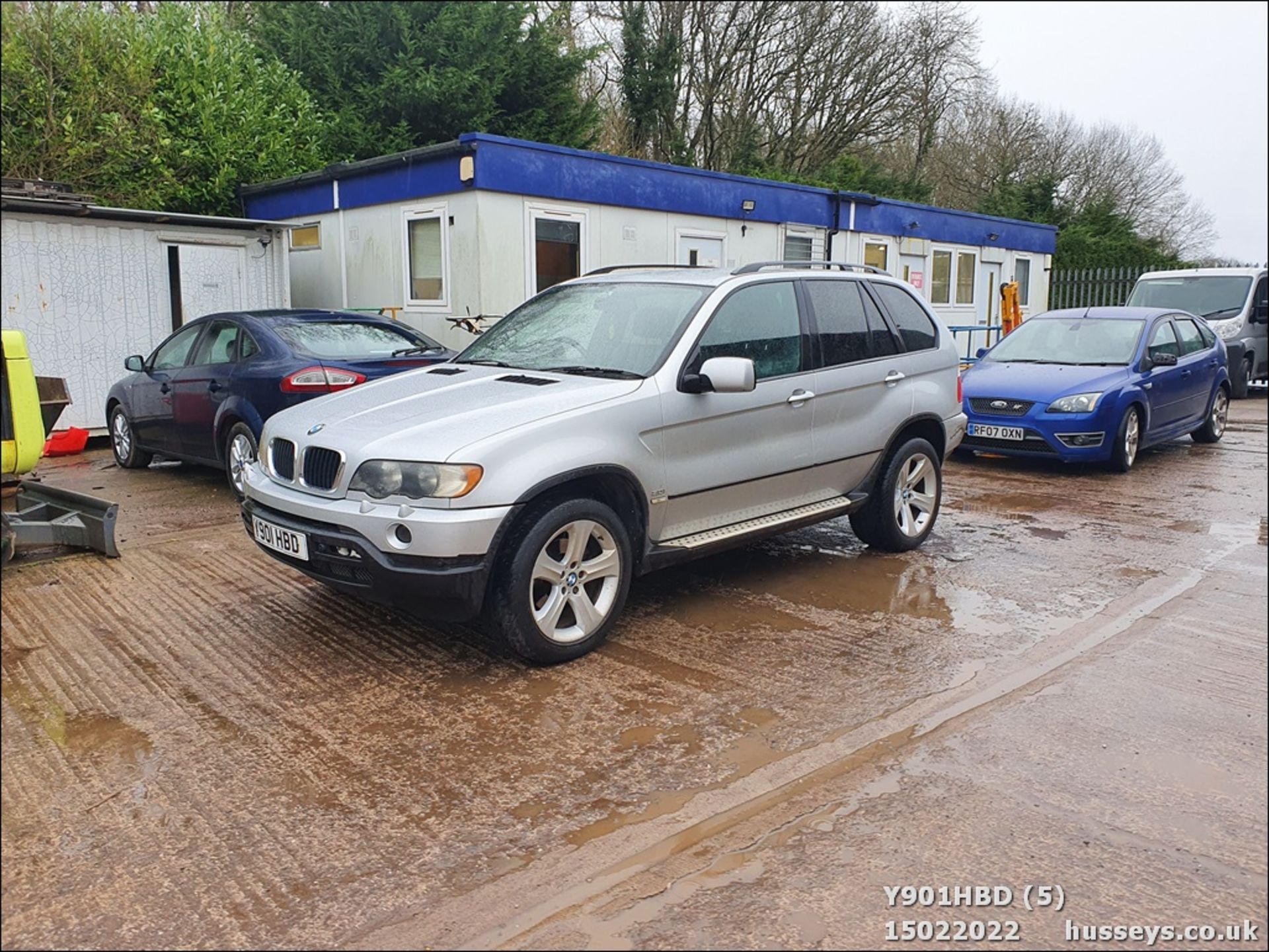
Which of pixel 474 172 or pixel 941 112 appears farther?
pixel 941 112

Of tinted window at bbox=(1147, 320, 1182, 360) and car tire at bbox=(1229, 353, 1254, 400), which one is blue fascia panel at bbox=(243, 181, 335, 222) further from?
car tire at bbox=(1229, 353, 1254, 400)

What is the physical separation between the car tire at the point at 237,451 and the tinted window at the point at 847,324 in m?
4.42

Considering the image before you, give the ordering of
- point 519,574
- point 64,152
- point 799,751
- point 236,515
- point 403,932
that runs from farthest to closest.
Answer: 1. point 64,152
2. point 236,515
3. point 519,574
4. point 799,751
5. point 403,932

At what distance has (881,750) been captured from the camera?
3957mm

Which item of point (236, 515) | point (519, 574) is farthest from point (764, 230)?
point (519, 574)

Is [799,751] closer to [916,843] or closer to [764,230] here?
[916,843]

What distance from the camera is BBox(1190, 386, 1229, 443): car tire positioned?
1224 centimetres

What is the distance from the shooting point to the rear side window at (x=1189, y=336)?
38.1ft

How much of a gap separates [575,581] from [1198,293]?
17.5m

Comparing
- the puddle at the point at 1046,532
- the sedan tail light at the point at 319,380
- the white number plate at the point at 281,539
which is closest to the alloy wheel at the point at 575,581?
the white number plate at the point at 281,539

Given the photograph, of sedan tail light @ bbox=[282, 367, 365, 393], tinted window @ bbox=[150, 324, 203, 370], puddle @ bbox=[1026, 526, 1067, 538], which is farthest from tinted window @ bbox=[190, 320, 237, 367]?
puddle @ bbox=[1026, 526, 1067, 538]

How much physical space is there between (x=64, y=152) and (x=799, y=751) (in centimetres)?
1302


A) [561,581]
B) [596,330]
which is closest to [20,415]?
[561,581]

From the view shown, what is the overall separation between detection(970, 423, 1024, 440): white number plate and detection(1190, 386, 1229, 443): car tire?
3.51m
